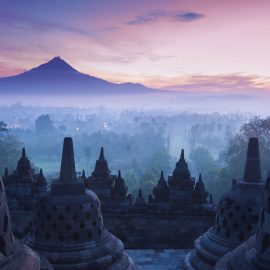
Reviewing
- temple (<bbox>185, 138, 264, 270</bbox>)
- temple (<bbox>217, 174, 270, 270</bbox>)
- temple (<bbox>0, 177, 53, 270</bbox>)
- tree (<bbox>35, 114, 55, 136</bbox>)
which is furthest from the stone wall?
tree (<bbox>35, 114, 55, 136</bbox>)

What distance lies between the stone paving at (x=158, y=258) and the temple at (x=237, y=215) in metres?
2.28

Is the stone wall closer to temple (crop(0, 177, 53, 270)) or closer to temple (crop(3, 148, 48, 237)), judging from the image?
temple (crop(3, 148, 48, 237))

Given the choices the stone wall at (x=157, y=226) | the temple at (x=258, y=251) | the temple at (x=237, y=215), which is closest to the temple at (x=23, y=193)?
the stone wall at (x=157, y=226)

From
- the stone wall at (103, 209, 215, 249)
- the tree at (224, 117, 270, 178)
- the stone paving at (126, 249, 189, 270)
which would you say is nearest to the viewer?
the stone paving at (126, 249, 189, 270)

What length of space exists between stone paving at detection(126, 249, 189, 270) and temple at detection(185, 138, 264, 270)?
2279 millimetres

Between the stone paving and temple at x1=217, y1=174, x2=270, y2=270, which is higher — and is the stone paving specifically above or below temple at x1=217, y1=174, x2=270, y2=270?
below

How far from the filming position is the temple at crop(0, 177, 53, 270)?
4.44 metres

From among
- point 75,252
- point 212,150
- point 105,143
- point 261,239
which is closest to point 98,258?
point 75,252

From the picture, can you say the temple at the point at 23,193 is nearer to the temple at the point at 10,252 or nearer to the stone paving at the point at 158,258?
the stone paving at the point at 158,258

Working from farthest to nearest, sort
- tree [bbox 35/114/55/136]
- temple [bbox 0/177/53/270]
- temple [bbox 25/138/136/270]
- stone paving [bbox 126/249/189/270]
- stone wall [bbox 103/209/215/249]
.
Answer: tree [bbox 35/114/55/136] < stone wall [bbox 103/209/215/249] < stone paving [bbox 126/249/189/270] < temple [bbox 25/138/136/270] < temple [bbox 0/177/53/270]

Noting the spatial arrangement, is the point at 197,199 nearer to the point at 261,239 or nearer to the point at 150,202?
the point at 150,202

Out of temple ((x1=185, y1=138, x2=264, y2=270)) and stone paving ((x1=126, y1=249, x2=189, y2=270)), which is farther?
stone paving ((x1=126, y1=249, x2=189, y2=270))

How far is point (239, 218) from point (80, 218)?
3.83 metres

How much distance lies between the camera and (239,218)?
923 centimetres
